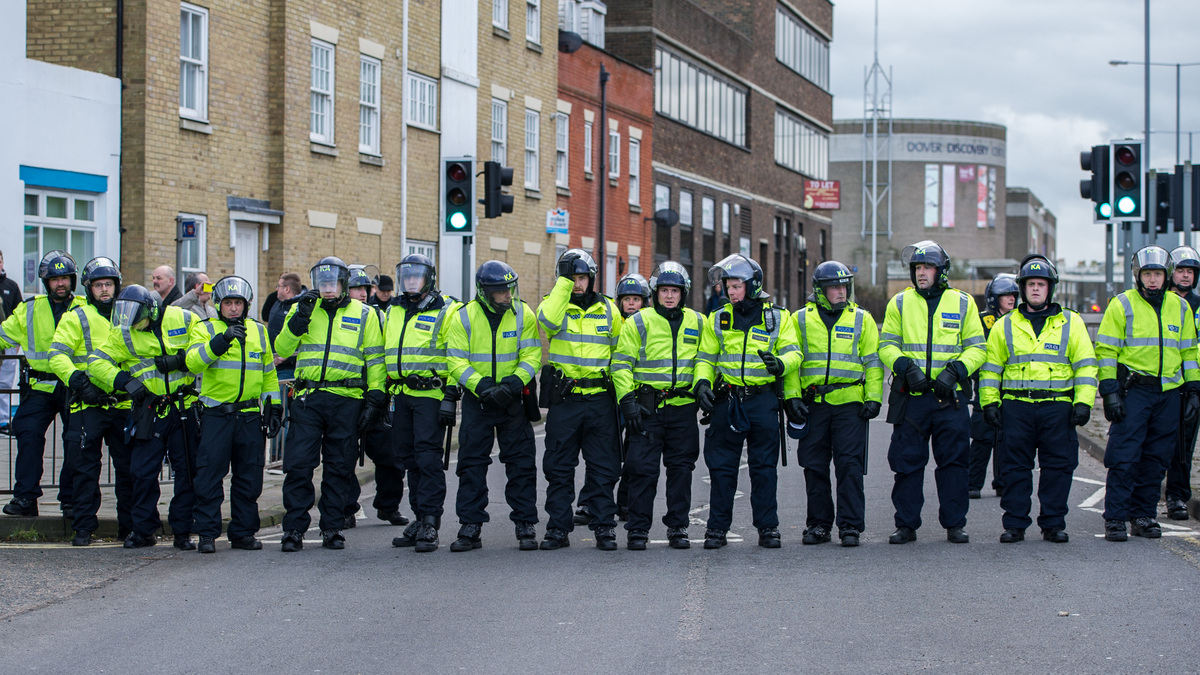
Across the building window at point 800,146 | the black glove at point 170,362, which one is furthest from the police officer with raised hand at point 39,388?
the building window at point 800,146

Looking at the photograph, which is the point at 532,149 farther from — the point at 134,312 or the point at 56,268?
the point at 134,312

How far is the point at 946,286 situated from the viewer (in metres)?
9.85

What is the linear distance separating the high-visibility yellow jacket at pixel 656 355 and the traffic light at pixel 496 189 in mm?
7898

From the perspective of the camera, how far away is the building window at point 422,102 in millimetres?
25953

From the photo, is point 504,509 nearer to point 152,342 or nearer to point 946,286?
point 152,342

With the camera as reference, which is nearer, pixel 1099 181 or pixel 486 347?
pixel 486 347

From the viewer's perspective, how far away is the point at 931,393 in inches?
377

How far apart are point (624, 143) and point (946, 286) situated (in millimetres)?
27094

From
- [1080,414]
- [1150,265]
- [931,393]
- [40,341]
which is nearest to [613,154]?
[40,341]

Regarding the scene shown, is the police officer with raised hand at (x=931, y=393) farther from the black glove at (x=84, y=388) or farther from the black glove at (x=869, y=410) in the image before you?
the black glove at (x=84, y=388)

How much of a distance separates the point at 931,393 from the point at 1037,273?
107cm

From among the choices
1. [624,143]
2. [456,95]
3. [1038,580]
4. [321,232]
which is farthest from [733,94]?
[1038,580]

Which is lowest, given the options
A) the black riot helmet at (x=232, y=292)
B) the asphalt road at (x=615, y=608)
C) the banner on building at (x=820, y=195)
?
the asphalt road at (x=615, y=608)

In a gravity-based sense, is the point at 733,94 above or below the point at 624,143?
above
